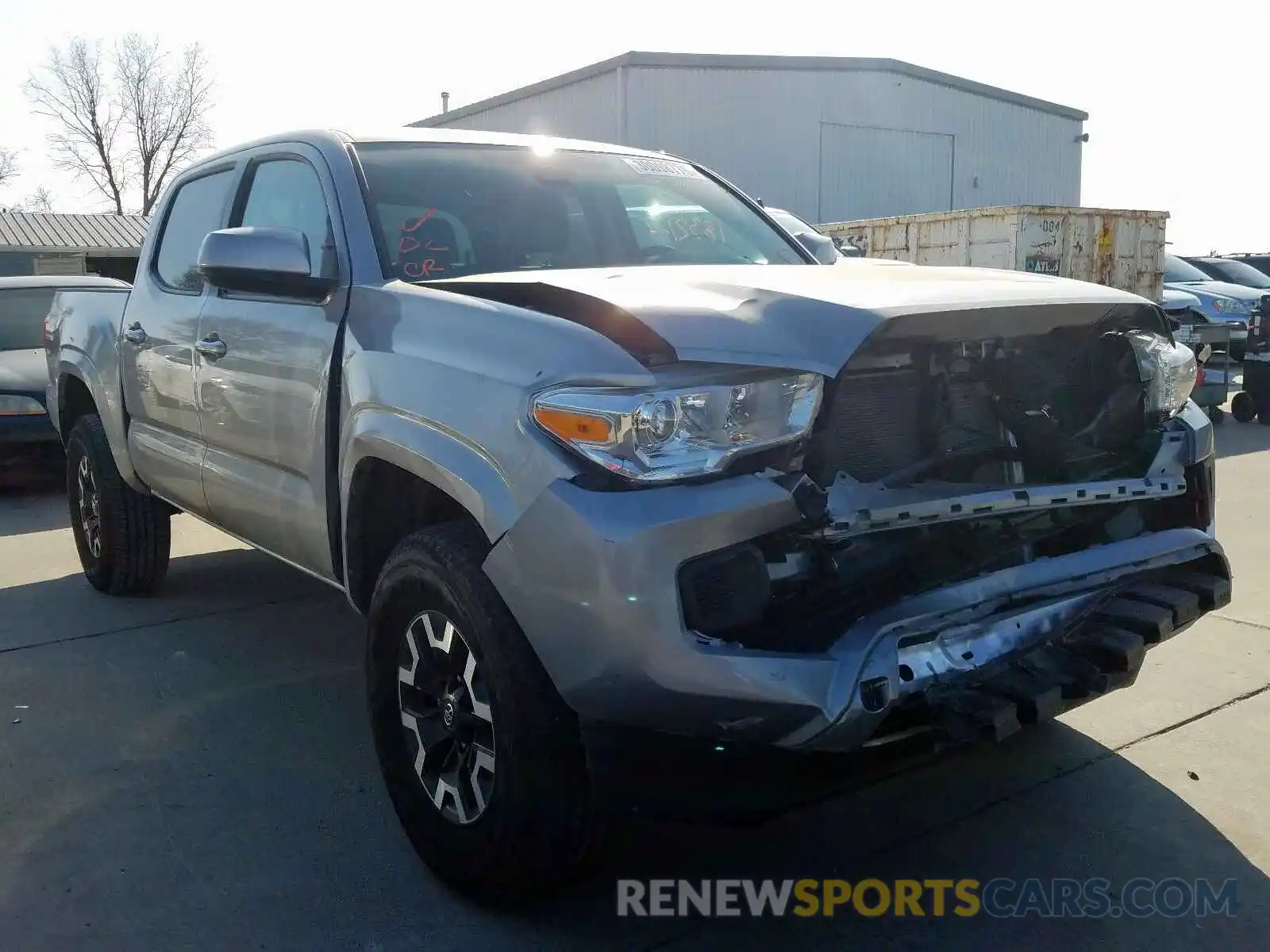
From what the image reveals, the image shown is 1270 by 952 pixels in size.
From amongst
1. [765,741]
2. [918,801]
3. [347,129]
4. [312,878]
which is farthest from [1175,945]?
[347,129]

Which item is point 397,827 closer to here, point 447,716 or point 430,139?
point 447,716

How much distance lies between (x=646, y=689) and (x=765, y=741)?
9.5 inches

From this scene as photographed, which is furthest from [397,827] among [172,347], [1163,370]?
[1163,370]

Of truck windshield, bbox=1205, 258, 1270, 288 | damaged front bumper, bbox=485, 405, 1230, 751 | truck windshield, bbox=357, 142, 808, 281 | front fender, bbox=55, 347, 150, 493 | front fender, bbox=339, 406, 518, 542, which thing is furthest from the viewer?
truck windshield, bbox=1205, 258, 1270, 288

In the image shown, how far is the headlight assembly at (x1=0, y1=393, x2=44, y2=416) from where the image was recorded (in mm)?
8445

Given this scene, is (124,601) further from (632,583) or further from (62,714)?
(632,583)

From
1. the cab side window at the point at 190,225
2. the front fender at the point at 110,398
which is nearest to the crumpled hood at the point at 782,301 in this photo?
the cab side window at the point at 190,225

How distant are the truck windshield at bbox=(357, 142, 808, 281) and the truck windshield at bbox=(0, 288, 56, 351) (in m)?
6.96

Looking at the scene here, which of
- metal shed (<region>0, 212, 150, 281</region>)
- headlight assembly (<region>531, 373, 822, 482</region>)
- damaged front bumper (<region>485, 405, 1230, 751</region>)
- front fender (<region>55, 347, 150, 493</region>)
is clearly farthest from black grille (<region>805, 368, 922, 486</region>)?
metal shed (<region>0, 212, 150, 281</region>)

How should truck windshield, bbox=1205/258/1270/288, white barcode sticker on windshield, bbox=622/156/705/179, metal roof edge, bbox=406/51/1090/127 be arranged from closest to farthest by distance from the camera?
white barcode sticker on windshield, bbox=622/156/705/179, truck windshield, bbox=1205/258/1270/288, metal roof edge, bbox=406/51/1090/127

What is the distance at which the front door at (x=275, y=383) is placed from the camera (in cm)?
334

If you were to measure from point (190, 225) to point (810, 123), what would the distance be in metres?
21.5

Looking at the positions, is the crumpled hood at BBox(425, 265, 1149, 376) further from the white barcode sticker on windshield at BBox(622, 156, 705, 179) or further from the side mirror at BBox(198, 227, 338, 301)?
the white barcode sticker on windshield at BBox(622, 156, 705, 179)

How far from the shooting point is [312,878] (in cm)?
290
